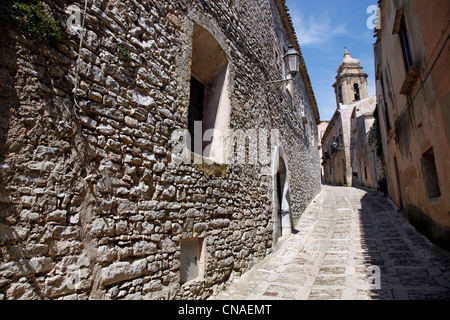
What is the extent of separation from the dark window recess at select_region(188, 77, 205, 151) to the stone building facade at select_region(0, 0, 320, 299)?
29mm

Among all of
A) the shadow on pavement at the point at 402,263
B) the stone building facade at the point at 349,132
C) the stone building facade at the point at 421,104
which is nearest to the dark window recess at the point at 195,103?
the shadow on pavement at the point at 402,263

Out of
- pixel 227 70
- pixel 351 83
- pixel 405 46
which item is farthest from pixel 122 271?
pixel 351 83

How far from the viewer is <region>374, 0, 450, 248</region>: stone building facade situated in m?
3.98

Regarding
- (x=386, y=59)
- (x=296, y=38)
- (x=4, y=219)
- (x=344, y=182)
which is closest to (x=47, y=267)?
(x=4, y=219)

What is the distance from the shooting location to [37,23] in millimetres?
2027

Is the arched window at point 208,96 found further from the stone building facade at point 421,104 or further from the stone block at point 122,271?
the stone building facade at point 421,104

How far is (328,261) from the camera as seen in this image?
5.12 m

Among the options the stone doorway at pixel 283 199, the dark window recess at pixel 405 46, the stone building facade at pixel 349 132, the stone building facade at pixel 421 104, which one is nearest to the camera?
the stone building facade at pixel 421 104

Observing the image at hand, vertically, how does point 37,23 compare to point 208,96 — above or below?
below

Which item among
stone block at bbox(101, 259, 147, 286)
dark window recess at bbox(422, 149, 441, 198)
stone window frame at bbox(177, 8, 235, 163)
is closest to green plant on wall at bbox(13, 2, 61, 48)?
stone window frame at bbox(177, 8, 235, 163)

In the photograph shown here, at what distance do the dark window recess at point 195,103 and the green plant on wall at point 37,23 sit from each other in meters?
2.41

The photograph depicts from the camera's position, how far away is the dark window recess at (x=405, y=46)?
18.3 feet

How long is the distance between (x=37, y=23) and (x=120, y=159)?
1.25 meters

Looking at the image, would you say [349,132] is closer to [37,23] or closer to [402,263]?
[402,263]
